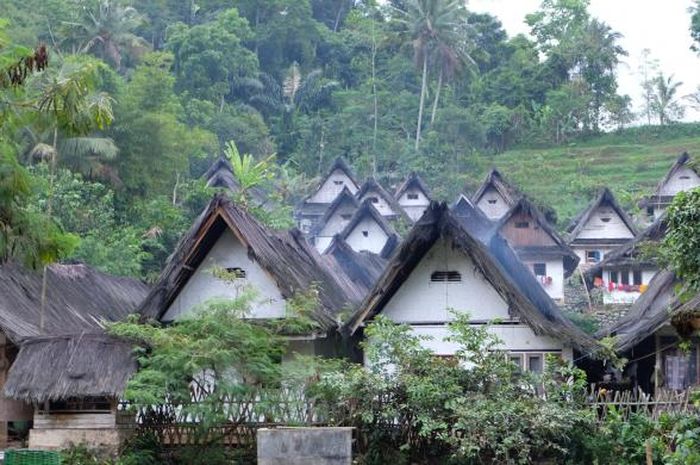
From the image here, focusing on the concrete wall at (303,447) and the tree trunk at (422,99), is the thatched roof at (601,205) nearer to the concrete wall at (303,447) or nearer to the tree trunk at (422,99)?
the tree trunk at (422,99)

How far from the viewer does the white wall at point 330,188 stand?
→ 63938mm

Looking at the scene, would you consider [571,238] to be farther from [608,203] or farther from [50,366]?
[50,366]

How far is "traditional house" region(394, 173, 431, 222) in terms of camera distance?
63.4 metres

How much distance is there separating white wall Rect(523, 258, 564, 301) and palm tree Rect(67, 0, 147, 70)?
2440 cm

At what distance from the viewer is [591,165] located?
77812 mm

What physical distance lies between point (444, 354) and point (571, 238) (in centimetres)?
3089

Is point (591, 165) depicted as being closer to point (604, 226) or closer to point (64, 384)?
point (604, 226)

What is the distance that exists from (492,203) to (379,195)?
22.2 feet

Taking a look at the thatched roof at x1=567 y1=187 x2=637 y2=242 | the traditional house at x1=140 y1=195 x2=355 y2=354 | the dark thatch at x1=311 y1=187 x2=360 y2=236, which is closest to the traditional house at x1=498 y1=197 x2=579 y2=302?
the thatched roof at x1=567 y1=187 x2=637 y2=242

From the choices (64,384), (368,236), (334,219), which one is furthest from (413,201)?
(64,384)

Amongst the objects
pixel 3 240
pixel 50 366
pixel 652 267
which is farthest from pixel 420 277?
pixel 652 267

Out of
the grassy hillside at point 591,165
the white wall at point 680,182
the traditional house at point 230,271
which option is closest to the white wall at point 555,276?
the white wall at point 680,182

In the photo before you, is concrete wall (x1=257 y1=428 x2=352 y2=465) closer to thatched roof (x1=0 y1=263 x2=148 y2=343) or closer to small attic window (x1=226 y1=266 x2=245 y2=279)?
small attic window (x1=226 y1=266 x2=245 y2=279)

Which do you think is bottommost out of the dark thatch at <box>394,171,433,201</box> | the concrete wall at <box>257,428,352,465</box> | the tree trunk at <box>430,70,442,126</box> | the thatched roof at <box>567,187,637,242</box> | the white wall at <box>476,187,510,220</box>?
the concrete wall at <box>257,428,352,465</box>
